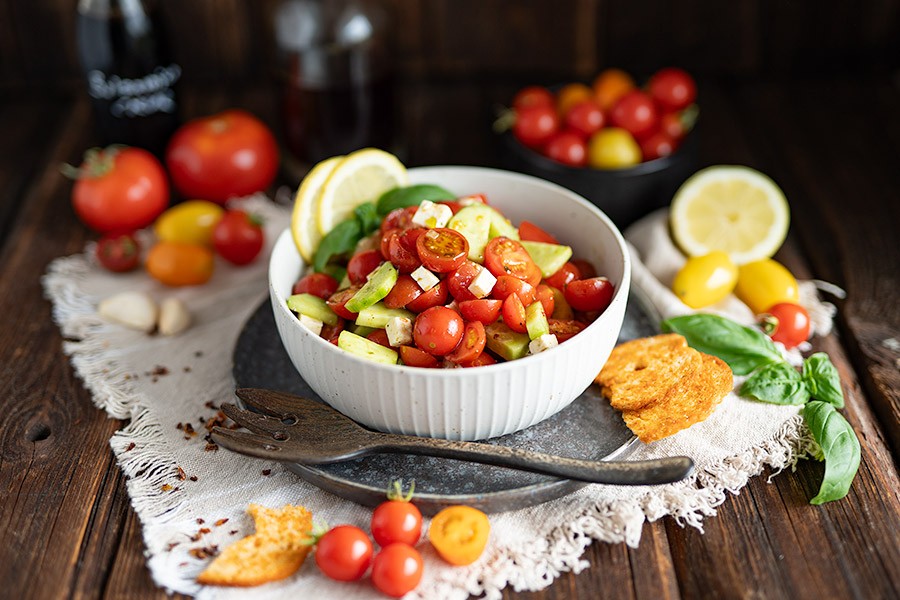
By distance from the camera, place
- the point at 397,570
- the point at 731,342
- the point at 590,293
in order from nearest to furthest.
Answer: the point at 397,570 → the point at 590,293 → the point at 731,342

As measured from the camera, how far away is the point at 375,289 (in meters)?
1.65

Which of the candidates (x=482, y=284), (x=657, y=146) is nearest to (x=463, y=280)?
(x=482, y=284)

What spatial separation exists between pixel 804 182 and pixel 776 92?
1.98 ft

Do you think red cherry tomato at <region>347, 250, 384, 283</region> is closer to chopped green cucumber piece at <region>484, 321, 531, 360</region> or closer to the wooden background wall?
Result: chopped green cucumber piece at <region>484, 321, 531, 360</region>

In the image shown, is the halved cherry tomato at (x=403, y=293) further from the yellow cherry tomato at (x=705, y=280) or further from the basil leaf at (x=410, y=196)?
the yellow cherry tomato at (x=705, y=280)

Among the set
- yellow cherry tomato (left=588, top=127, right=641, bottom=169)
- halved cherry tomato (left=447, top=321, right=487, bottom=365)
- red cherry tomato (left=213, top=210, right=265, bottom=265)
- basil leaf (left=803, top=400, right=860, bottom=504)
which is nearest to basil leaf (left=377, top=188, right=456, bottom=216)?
halved cherry tomato (left=447, top=321, right=487, bottom=365)

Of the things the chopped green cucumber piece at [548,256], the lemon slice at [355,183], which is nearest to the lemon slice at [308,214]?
the lemon slice at [355,183]

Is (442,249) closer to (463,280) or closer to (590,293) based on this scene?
(463,280)

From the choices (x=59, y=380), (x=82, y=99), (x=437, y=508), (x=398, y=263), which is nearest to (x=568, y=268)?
(x=398, y=263)

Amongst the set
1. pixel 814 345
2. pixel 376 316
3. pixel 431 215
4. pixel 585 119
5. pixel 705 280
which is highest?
pixel 431 215

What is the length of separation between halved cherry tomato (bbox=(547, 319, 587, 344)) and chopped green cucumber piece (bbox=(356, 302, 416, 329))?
0.26m

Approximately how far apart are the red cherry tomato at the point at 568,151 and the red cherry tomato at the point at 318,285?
83 cm

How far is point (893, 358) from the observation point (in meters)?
1.98

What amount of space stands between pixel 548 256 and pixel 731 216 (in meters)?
0.68
